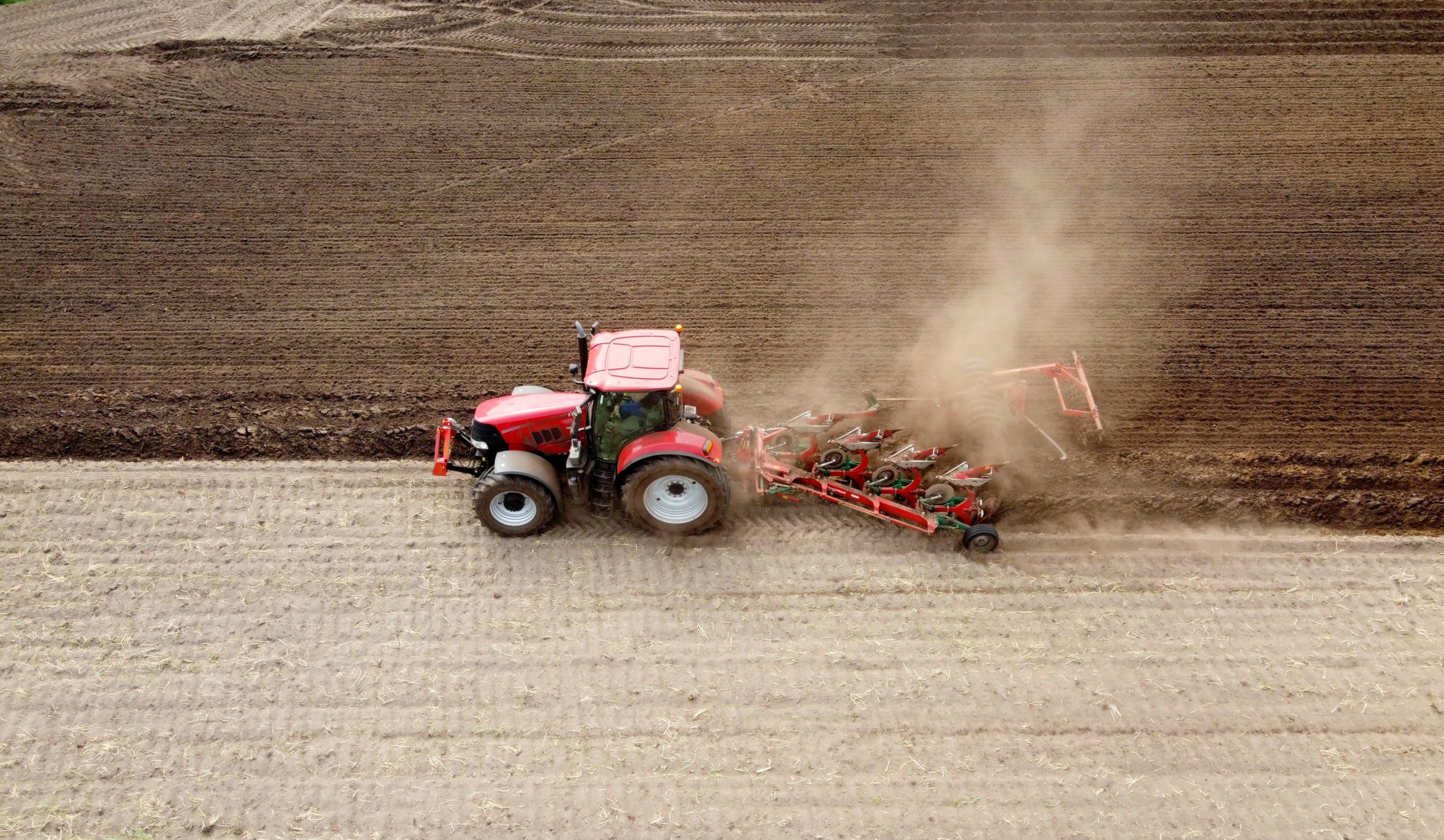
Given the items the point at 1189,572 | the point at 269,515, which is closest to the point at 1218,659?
the point at 1189,572

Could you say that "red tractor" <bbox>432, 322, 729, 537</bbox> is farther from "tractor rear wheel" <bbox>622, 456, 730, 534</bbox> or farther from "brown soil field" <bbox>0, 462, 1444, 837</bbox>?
"brown soil field" <bbox>0, 462, 1444, 837</bbox>

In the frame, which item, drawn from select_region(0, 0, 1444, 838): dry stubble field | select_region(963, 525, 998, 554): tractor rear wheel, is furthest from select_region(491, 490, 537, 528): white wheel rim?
select_region(963, 525, 998, 554): tractor rear wheel

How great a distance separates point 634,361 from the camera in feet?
23.7

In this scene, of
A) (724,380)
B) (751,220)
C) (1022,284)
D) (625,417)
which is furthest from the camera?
(751,220)

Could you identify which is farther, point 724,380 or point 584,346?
point 724,380

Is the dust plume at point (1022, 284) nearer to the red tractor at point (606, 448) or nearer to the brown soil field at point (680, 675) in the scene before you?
the brown soil field at point (680, 675)

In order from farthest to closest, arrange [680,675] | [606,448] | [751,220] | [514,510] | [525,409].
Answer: [751,220]
[514,510]
[525,409]
[606,448]
[680,675]

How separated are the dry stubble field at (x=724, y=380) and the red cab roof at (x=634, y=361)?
154 centimetres

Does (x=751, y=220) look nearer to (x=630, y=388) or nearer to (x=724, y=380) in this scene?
(x=724, y=380)

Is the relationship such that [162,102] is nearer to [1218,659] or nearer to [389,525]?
[389,525]

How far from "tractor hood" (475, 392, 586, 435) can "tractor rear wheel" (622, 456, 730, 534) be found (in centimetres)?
81

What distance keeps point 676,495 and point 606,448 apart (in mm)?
724

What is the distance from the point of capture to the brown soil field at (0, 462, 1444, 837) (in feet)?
19.9

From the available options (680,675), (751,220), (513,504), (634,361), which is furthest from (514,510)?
(751,220)
